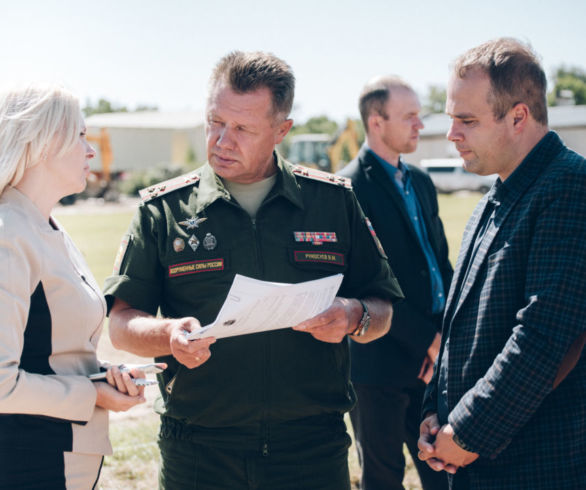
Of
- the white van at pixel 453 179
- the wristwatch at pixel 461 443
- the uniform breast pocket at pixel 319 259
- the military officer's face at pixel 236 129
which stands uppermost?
the military officer's face at pixel 236 129

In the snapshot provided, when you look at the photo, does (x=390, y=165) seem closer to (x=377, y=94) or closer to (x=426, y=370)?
(x=377, y=94)

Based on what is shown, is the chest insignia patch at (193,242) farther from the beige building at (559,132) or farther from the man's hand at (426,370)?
the beige building at (559,132)

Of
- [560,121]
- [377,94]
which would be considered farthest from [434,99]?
[377,94]

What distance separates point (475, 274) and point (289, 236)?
0.73 metres

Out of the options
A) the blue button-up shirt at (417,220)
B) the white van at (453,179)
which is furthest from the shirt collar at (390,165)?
the white van at (453,179)

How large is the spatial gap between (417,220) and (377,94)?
35.6 inches

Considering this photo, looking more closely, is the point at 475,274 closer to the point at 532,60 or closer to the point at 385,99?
the point at 532,60

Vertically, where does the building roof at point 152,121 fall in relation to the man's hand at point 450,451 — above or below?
below

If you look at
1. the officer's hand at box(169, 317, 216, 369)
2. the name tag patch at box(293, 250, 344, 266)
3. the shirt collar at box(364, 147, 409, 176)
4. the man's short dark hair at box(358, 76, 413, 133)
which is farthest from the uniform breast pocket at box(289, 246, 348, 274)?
the man's short dark hair at box(358, 76, 413, 133)

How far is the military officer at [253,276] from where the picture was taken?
2.22 metres

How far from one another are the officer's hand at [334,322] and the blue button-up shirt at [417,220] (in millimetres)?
1225

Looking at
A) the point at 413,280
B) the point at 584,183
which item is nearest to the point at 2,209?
the point at 584,183

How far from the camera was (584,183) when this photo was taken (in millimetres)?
1803

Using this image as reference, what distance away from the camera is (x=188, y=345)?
187cm
